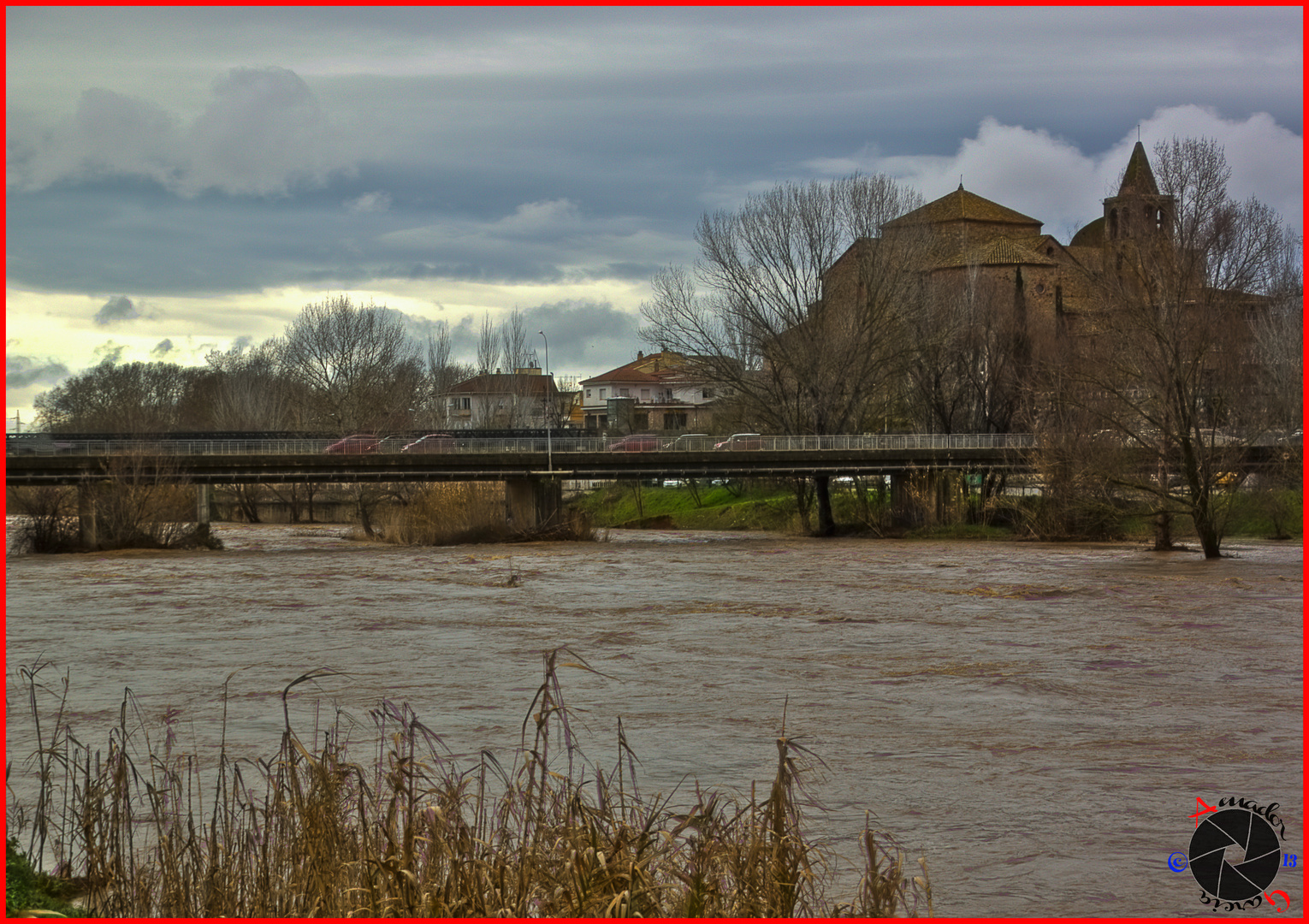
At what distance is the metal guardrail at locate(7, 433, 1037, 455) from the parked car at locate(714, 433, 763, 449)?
5 cm

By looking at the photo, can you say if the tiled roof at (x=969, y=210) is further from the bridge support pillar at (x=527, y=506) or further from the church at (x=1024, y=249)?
the bridge support pillar at (x=527, y=506)

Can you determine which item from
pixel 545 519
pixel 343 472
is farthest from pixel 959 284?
pixel 343 472

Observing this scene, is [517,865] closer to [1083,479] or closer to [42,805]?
[42,805]

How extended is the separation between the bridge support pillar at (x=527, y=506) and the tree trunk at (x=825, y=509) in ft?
43.1

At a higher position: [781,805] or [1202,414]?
[1202,414]

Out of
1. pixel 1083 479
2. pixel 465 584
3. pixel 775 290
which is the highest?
pixel 775 290

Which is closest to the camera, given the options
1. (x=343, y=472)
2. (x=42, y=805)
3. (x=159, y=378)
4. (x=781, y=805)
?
(x=781, y=805)

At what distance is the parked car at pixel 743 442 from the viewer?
61062 mm

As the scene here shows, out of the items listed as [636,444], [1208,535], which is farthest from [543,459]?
[1208,535]

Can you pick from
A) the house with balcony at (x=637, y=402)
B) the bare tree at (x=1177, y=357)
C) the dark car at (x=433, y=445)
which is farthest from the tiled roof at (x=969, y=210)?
the bare tree at (x=1177, y=357)

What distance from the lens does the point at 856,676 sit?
20703 mm

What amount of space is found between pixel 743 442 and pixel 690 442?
21.2 ft

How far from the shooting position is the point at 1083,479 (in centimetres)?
4559

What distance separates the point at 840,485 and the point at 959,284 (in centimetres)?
1285
